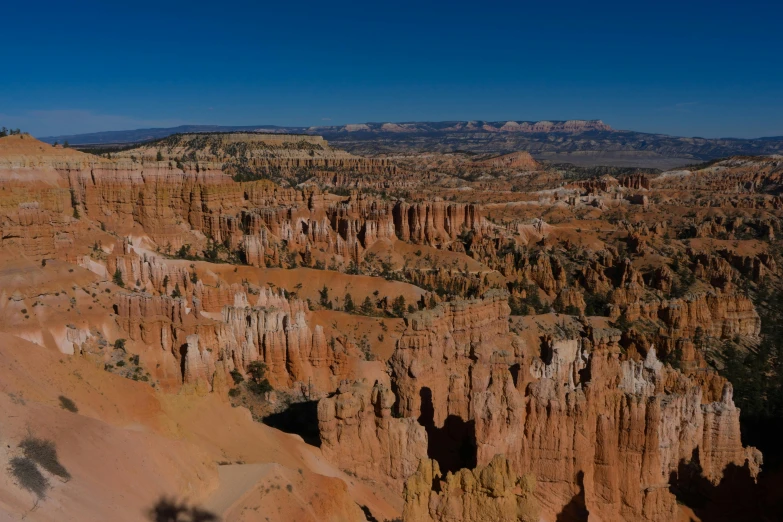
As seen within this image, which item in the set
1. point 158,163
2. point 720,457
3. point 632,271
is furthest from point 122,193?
point 720,457

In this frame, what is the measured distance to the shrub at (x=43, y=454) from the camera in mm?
11141

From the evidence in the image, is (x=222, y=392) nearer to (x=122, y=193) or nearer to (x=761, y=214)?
(x=122, y=193)

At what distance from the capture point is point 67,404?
15109 millimetres

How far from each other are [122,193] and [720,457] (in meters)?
52.3

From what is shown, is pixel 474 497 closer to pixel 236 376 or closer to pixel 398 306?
pixel 236 376

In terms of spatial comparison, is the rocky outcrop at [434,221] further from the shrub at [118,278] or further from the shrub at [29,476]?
the shrub at [29,476]

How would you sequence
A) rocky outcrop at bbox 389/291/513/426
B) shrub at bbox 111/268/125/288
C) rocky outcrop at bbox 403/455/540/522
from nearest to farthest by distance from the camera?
rocky outcrop at bbox 403/455/540/522, rocky outcrop at bbox 389/291/513/426, shrub at bbox 111/268/125/288

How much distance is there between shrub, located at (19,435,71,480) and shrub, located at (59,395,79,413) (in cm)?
350

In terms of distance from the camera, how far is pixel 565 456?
1950 cm

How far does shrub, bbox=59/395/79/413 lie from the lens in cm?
1499

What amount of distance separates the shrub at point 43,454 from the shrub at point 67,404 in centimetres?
350

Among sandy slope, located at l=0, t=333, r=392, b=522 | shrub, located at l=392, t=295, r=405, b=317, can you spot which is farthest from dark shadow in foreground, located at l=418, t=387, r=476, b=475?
shrub, located at l=392, t=295, r=405, b=317

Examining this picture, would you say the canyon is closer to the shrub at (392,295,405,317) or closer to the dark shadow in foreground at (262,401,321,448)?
the dark shadow in foreground at (262,401,321,448)

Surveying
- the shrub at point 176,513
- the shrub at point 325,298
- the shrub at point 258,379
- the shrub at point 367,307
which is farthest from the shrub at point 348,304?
the shrub at point 176,513
